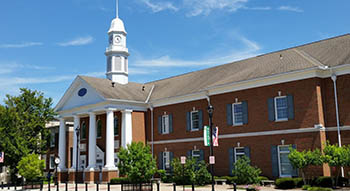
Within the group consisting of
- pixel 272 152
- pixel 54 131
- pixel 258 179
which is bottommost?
pixel 258 179

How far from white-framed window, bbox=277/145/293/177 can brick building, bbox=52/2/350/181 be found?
71 millimetres

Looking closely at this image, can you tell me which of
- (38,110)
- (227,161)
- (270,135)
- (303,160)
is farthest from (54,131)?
(303,160)

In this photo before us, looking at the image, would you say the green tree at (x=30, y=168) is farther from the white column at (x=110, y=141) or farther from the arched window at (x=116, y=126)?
the arched window at (x=116, y=126)

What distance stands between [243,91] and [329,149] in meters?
9.53

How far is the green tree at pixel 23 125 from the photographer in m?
43.0

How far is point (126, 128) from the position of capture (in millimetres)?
39625

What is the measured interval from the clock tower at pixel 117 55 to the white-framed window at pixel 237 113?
17.5 metres

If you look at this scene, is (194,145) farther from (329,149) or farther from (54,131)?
Result: (54,131)

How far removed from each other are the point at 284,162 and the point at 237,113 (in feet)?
19.2

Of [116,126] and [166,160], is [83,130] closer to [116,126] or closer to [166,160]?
[116,126]

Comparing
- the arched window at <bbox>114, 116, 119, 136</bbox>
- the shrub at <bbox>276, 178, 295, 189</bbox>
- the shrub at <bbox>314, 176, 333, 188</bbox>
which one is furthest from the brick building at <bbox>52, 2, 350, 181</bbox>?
the shrub at <bbox>276, 178, 295, 189</bbox>

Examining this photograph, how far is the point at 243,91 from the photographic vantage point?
32.0 metres

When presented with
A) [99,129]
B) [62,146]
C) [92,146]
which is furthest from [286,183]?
[62,146]

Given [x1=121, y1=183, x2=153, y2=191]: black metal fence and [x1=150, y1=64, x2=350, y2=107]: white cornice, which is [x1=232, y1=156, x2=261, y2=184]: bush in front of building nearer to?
[x1=150, y1=64, x2=350, y2=107]: white cornice
